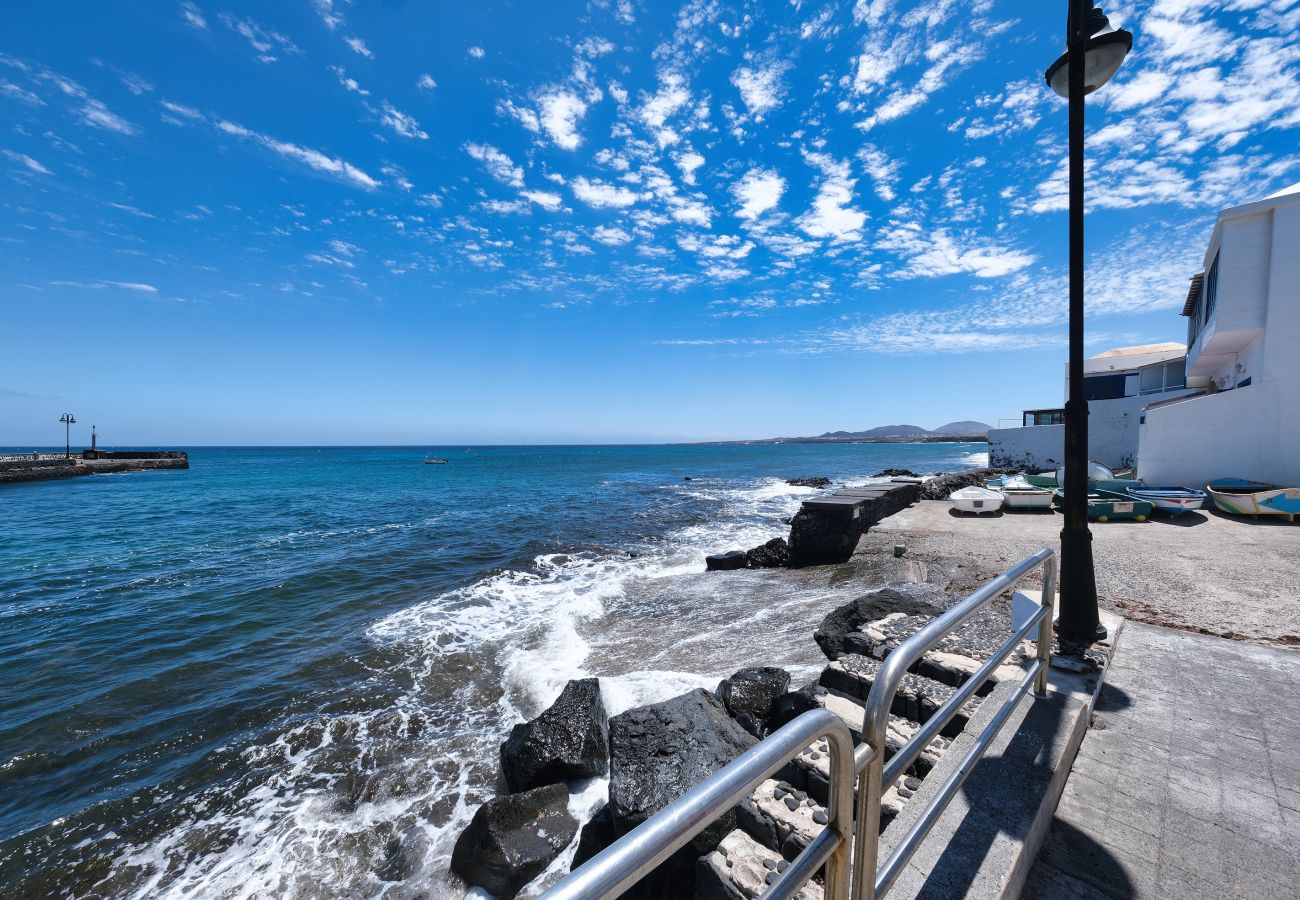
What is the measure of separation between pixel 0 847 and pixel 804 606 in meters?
9.75

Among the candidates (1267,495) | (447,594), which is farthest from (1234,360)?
(447,594)

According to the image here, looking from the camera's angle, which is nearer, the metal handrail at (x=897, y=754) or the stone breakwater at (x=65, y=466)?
the metal handrail at (x=897, y=754)

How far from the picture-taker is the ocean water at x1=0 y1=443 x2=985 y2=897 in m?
4.50

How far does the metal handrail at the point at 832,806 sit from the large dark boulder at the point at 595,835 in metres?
2.85

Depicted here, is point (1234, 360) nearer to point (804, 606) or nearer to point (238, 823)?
point (804, 606)

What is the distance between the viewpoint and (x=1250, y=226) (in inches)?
611

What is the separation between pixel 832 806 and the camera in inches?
54.8

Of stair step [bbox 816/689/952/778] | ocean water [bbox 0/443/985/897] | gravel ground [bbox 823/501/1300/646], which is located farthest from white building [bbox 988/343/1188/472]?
stair step [bbox 816/689/952/778]

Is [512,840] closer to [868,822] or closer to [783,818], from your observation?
[783,818]

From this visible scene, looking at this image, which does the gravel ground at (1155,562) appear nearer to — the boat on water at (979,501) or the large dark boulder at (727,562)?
→ the boat on water at (979,501)

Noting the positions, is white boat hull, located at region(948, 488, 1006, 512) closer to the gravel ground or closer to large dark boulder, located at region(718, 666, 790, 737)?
the gravel ground

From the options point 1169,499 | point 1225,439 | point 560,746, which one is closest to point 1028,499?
point 1169,499

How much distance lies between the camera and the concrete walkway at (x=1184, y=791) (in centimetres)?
235

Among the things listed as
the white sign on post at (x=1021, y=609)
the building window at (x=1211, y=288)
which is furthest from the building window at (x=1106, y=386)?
the white sign on post at (x=1021, y=609)
